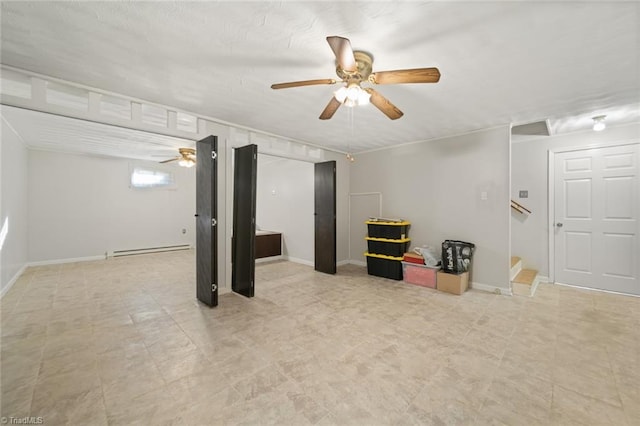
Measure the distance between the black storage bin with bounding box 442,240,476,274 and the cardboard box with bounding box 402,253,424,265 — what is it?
13.7 inches

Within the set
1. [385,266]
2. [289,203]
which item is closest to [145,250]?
A: [289,203]

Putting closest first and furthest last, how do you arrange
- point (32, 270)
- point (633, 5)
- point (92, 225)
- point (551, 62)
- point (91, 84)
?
point (633, 5) → point (551, 62) → point (91, 84) → point (32, 270) → point (92, 225)

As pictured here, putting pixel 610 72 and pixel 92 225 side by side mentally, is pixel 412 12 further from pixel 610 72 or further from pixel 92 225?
pixel 92 225

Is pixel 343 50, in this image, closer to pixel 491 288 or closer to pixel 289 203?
pixel 491 288

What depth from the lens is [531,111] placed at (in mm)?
3215

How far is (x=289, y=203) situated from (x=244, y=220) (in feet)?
8.79

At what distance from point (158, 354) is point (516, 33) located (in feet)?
12.3

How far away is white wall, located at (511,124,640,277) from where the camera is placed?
4.25m

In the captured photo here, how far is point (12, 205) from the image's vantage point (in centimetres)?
410

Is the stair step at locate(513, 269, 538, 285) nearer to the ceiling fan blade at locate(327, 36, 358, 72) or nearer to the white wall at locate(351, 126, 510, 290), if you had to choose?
the white wall at locate(351, 126, 510, 290)

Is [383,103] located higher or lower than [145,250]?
higher

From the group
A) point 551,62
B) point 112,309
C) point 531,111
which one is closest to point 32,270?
point 112,309

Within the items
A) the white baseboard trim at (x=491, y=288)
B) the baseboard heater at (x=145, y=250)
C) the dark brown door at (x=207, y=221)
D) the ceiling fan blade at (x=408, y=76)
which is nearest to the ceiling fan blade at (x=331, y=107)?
the ceiling fan blade at (x=408, y=76)

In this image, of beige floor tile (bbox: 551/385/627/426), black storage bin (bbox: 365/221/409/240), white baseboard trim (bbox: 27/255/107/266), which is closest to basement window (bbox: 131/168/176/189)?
white baseboard trim (bbox: 27/255/107/266)
